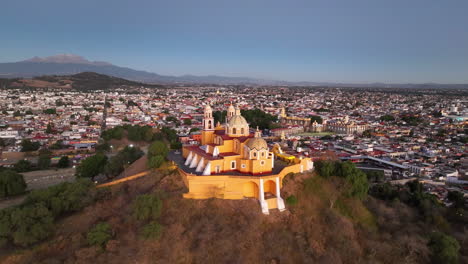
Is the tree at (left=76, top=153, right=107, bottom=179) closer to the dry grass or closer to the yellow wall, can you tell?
the dry grass

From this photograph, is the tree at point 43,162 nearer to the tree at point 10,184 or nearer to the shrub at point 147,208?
the tree at point 10,184

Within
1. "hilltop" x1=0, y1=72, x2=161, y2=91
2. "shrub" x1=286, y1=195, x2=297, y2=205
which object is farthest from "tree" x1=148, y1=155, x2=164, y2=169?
"hilltop" x1=0, y1=72, x2=161, y2=91

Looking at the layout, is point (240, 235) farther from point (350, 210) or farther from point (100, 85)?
point (100, 85)

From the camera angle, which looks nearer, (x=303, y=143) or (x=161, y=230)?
(x=161, y=230)

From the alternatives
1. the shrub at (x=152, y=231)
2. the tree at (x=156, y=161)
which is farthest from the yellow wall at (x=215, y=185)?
the tree at (x=156, y=161)

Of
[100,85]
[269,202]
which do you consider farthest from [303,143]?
[100,85]

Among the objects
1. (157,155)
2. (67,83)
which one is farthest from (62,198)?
(67,83)

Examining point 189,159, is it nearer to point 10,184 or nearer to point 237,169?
point 237,169
